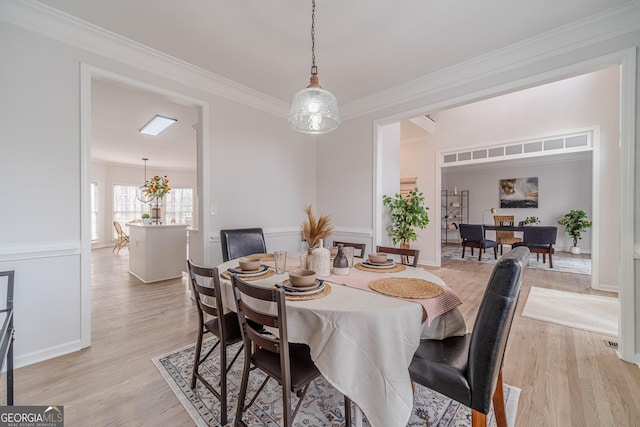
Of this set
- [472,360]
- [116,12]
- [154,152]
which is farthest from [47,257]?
[154,152]

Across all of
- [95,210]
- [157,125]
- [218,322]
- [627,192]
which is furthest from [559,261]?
[95,210]

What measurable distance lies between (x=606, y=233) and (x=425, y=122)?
3.25m

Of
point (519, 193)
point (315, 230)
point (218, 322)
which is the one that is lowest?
point (218, 322)

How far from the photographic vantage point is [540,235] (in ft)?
17.5

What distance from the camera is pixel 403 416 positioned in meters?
1.14

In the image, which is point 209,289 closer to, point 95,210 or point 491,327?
point 491,327

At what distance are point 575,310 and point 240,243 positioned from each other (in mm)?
3944

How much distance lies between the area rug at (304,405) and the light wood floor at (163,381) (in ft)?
0.21

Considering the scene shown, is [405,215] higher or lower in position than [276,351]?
higher

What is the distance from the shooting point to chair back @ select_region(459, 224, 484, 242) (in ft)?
19.6

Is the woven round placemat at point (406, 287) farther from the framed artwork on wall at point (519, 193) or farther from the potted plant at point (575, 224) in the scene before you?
the framed artwork on wall at point (519, 193)

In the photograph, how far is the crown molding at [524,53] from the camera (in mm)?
2076

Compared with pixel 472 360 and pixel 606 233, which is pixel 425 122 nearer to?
pixel 606 233

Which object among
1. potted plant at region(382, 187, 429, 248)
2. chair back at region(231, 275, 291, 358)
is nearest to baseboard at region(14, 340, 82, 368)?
chair back at region(231, 275, 291, 358)
